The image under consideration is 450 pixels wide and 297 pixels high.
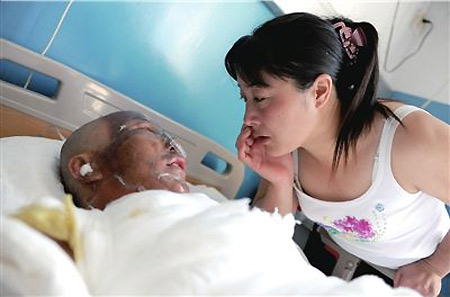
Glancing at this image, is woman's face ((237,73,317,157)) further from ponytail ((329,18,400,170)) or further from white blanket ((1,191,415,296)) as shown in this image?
→ white blanket ((1,191,415,296))

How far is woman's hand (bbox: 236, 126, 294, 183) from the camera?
1330 millimetres

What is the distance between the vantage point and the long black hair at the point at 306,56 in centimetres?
105

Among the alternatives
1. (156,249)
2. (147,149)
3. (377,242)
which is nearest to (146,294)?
(156,249)

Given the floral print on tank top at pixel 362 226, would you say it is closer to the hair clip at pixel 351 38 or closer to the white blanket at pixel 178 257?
the hair clip at pixel 351 38

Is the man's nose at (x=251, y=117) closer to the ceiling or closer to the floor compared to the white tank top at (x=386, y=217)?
closer to the ceiling

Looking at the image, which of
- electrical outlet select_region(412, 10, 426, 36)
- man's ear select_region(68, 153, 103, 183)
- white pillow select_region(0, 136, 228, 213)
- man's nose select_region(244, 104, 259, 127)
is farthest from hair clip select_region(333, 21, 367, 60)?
electrical outlet select_region(412, 10, 426, 36)

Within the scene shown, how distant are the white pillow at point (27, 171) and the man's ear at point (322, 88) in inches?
25.9

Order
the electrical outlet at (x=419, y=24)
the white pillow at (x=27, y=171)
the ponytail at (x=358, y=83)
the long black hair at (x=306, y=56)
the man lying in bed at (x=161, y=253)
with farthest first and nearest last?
the electrical outlet at (x=419, y=24) < the ponytail at (x=358, y=83) < the long black hair at (x=306, y=56) < the white pillow at (x=27, y=171) < the man lying in bed at (x=161, y=253)

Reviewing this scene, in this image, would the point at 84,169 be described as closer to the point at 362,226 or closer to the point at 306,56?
the point at 306,56

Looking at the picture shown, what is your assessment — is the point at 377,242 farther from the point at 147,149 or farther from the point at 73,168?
the point at 73,168

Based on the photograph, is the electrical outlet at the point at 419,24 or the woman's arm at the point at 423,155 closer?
the woman's arm at the point at 423,155

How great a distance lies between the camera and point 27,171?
1019mm

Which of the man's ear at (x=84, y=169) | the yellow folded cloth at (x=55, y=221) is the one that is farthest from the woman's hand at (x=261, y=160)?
the yellow folded cloth at (x=55, y=221)

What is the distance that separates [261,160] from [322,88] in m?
0.36
